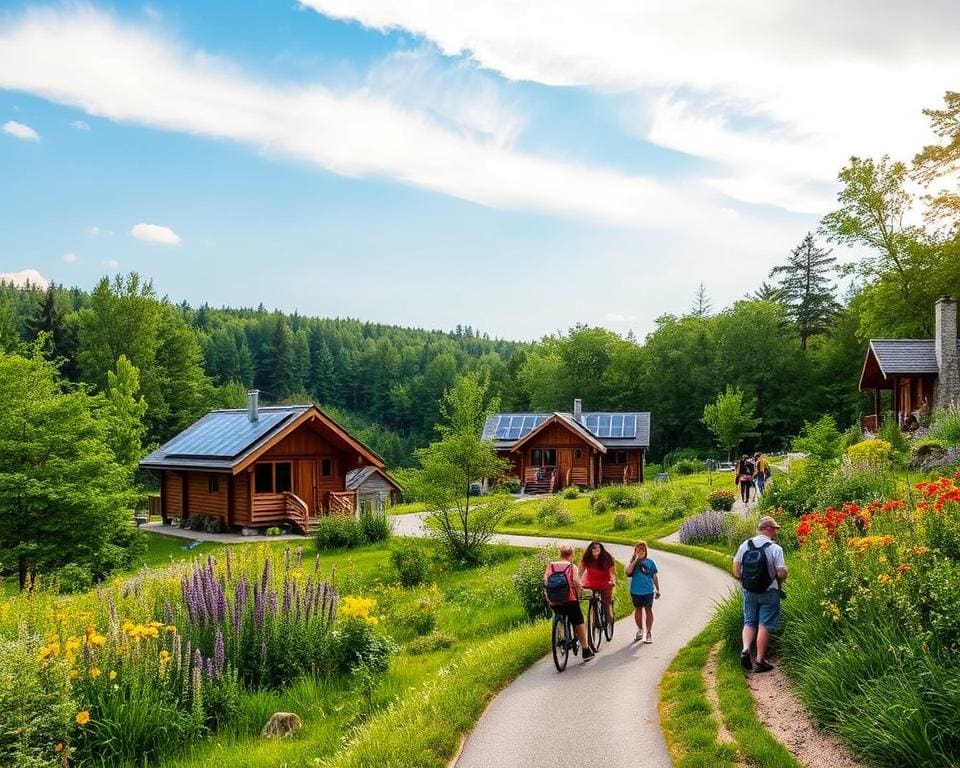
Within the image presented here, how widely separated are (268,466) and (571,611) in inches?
973

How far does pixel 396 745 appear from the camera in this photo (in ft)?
26.7

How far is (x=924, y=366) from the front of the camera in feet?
111

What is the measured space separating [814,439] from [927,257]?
19564 millimetres

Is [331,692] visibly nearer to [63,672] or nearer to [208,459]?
[63,672]

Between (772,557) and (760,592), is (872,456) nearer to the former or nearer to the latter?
(772,557)

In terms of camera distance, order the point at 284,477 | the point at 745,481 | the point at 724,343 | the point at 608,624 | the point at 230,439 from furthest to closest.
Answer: the point at 724,343 < the point at 230,439 < the point at 284,477 < the point at 745,481 < the point at 608,624

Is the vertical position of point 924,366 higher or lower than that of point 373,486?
higher

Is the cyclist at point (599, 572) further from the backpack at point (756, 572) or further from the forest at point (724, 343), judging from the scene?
the forest at point (724, 343)

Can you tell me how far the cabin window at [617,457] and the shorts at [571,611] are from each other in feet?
132

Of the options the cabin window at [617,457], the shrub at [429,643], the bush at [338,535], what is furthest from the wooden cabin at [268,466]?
the cabin window at [617,457]

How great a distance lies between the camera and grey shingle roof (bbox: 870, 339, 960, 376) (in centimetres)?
3364

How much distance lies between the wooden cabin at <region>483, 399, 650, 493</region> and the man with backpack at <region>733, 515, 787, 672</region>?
3586 centimetres

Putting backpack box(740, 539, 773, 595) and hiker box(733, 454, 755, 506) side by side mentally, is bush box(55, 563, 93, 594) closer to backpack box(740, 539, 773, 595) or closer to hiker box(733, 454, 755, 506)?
backpack box(740, 539, 773, 595)

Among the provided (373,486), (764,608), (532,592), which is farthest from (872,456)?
(373,486)
